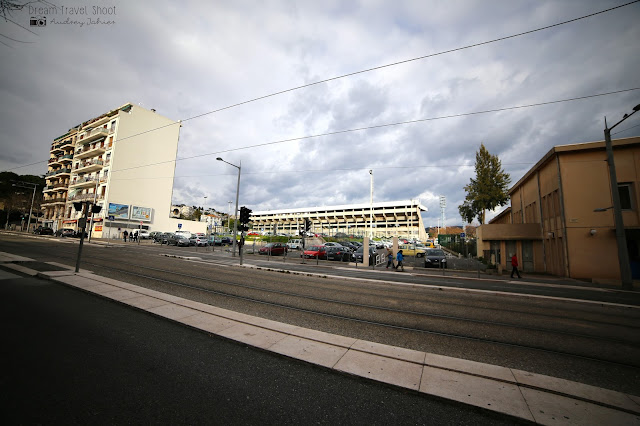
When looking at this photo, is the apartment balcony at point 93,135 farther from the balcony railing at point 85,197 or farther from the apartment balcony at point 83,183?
the balcony railing at point 85,197

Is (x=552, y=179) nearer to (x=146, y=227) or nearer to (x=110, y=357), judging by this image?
(x=110, y=357)

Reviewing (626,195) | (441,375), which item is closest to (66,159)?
(441,375)

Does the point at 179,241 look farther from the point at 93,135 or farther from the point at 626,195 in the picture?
the point at 626,195

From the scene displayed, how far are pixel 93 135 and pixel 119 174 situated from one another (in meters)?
11.3

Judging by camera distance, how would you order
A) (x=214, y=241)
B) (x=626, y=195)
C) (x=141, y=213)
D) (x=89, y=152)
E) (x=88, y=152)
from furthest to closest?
(x=88, y=152)
(x=89, y=152)
(x=141, y=213)
(x=214, y=241)
(x=626, y=195)

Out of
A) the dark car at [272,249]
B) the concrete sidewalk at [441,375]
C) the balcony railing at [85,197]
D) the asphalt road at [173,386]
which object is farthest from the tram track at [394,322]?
the balcony railing at [85,197]

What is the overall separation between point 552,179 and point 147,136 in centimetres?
6093

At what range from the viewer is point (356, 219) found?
128 metres

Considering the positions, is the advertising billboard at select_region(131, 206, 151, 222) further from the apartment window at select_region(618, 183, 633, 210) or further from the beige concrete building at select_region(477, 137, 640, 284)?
the apartment window at select_region(618, 183, 633, 210)

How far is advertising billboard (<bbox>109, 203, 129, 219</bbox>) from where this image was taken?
148 ft

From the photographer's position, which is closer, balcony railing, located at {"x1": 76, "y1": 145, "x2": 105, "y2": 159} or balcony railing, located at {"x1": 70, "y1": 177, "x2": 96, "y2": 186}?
balcony railing, located at {"x1": 76, "y1": 145, "x2": 105, "y2": 159}

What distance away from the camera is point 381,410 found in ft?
9.27

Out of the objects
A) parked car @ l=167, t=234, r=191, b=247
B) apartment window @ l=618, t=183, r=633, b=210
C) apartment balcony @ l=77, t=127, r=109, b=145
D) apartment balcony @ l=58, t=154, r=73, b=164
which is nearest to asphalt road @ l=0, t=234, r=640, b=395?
apartment window @ l=618, t=183, r=633, b=210

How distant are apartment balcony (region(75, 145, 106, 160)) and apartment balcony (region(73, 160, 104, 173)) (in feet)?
5.09
